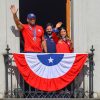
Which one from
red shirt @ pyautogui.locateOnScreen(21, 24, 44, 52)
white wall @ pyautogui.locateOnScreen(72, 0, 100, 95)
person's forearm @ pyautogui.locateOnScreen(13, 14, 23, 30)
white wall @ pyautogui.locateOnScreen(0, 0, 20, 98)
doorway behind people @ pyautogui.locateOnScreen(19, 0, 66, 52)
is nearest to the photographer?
person's forearm @ pyautogui.locateOnScreen(13, 14, 23, 30)

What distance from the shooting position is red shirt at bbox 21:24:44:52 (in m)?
15.8

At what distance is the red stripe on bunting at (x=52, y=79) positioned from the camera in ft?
52.0

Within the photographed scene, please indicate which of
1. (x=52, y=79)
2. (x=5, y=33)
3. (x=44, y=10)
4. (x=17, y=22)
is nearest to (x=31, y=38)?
(x=17, y=22)

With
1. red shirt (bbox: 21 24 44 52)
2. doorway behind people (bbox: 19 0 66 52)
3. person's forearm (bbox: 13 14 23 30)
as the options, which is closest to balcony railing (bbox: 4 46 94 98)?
red shirt (bbox: 21 24 44 52)

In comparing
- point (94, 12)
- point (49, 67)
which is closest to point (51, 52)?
point (49, 67)

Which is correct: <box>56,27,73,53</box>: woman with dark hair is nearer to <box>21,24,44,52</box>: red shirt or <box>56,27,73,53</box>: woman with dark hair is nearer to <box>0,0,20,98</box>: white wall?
<box>21,24,44,52</box>: red shirt

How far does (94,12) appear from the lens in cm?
1605

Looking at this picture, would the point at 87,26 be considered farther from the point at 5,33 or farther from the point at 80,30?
the point at 5,33

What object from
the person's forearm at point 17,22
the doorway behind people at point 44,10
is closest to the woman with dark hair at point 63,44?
the person's forearm at point 17,22

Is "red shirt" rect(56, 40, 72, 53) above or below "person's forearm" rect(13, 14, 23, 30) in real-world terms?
below

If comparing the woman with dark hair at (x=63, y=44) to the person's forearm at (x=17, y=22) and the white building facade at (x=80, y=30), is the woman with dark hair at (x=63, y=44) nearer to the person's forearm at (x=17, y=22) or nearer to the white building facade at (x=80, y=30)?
the white building facade at (x=80, y=30)

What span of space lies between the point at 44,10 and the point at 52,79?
3164 mm

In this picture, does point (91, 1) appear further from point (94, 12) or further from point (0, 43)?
point (0, 43)

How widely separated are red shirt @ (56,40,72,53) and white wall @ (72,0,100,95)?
30 centimetres
